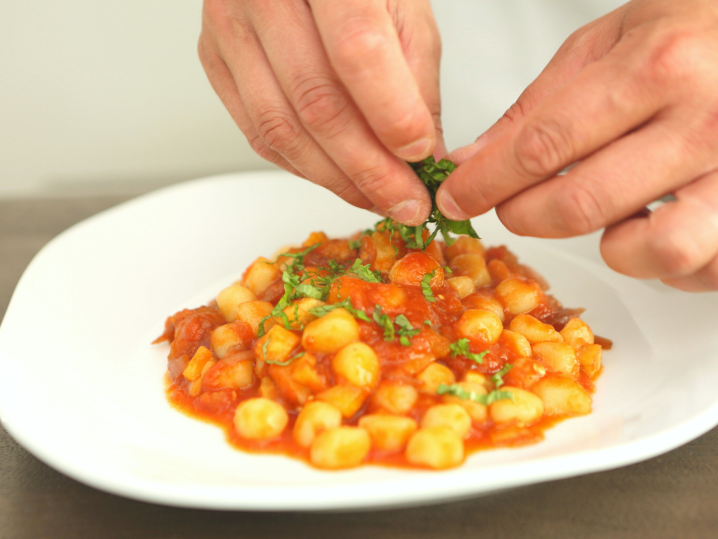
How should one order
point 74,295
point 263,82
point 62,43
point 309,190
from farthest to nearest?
point 62,43 → point 309,190 → point 74,295 → point 263,82

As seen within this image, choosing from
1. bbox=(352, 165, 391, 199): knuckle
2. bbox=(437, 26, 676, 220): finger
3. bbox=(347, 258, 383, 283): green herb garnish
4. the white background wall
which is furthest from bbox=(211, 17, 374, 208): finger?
the white background wall

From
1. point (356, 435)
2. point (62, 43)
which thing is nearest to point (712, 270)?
point (356, 435)

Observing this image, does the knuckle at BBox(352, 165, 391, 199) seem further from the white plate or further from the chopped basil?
the white plate

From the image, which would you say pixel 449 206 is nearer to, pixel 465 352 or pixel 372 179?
pixel 372 179

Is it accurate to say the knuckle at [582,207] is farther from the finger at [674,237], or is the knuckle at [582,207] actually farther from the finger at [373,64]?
the finger at [373,64]

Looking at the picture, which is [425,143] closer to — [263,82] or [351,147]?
[351,147]
